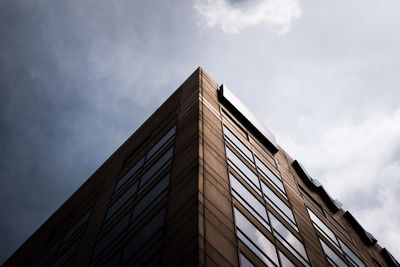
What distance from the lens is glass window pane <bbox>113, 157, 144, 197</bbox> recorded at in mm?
24544

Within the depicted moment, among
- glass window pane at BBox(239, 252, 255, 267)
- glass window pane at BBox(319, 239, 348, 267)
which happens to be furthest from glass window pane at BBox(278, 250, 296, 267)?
glass window pane at BBox(319, 239, 348, 267)

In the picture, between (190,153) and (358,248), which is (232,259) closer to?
(190,153)

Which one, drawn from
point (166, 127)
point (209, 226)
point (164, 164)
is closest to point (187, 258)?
point (209, 226)

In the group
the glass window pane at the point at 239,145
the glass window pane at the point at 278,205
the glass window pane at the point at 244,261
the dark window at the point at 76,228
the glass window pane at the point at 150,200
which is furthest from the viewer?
the dark window at the point at 76,228

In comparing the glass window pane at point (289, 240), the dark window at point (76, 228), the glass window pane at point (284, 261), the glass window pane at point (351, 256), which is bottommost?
the glass window pane at point (284, 261)

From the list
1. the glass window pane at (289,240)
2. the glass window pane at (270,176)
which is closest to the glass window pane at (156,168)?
the glass window pane at (289,240)

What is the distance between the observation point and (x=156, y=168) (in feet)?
70.0

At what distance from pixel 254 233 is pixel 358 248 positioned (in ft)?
59.1

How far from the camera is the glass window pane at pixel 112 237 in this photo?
18688 mm

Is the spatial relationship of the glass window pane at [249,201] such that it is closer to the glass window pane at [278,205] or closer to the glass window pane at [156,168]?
the glass window pane at [278,205]

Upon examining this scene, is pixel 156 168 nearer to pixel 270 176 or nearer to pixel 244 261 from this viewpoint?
pixel 270 176

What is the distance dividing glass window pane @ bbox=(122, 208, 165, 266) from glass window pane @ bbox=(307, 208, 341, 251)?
13.1 meters

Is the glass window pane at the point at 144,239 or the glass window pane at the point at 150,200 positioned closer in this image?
the glass window pane at the point at 144,239

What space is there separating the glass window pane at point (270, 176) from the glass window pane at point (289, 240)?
4.49m
